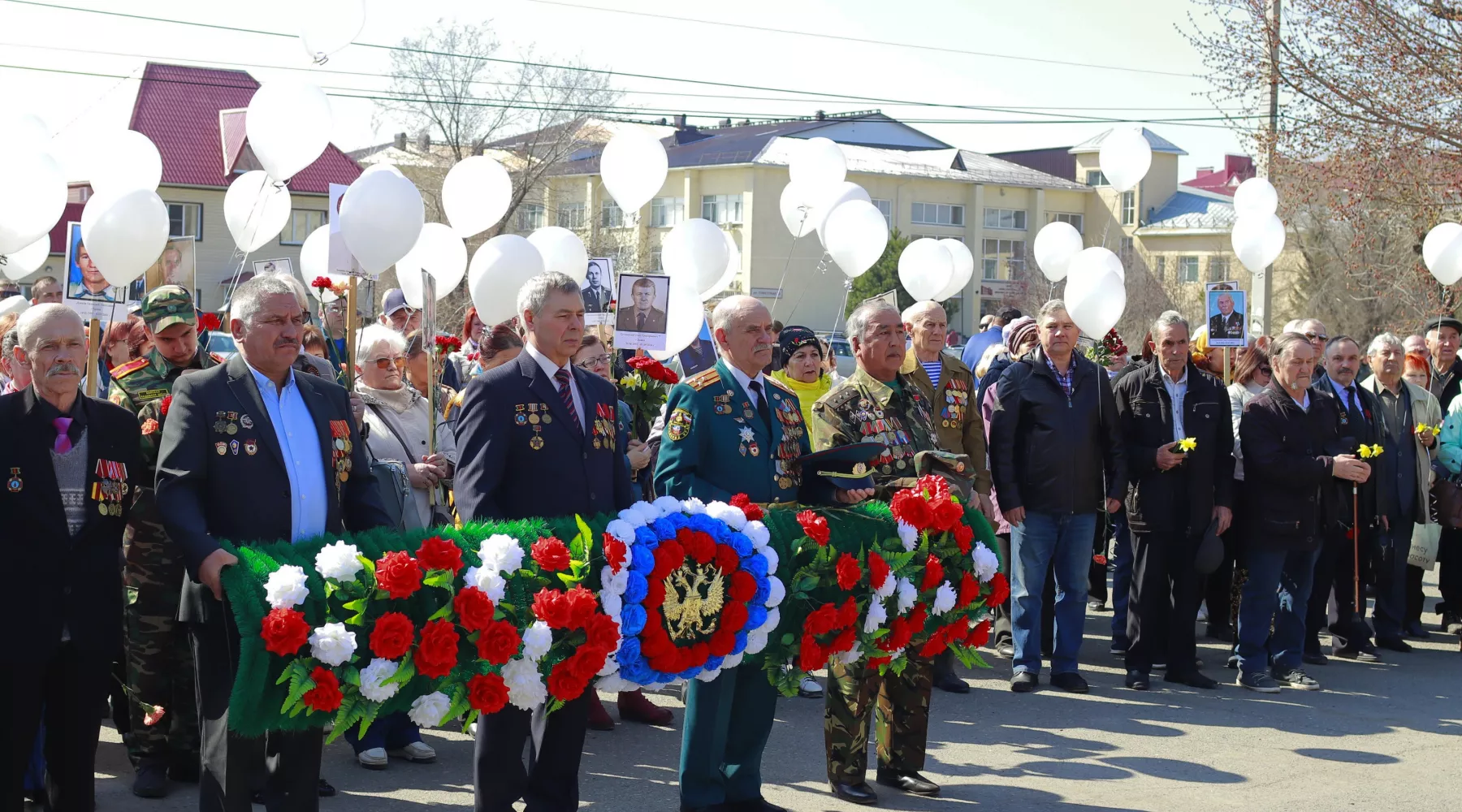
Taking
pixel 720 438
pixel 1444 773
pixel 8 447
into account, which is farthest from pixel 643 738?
pixel 1444 773

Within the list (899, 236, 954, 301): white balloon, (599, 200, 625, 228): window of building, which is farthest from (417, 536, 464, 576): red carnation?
(599, 200, 625, 228): window of building

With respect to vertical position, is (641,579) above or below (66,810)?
above

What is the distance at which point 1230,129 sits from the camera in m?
18.6

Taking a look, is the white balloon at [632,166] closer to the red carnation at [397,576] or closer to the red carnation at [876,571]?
the red carnation at [876,571]

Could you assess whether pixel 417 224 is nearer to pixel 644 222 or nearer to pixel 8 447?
pixel 8 447

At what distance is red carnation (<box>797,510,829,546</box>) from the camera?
5.29 m

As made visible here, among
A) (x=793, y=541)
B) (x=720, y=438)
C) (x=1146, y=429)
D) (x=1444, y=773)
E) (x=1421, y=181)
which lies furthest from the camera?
(x=1421, y=181)

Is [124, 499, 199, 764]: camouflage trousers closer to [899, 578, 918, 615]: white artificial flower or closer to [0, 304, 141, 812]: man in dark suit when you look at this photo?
[0, 304, 141, 812]: man in dark suit

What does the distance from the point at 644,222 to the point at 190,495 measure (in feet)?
164

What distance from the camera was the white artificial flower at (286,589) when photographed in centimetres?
409

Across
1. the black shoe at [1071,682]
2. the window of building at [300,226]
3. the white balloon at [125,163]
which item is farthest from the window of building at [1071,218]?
the white balloon at [125,163]

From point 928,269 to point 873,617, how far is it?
768 cm

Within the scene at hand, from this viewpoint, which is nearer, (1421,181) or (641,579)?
(641,579)

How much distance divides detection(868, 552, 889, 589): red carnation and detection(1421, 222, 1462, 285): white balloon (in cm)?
973
